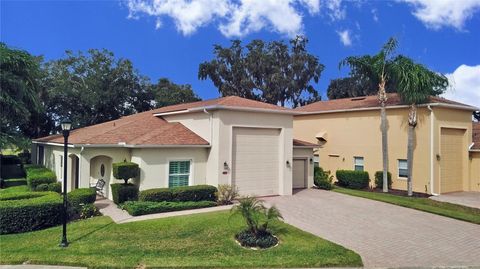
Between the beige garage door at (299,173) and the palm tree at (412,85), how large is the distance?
6.08 m

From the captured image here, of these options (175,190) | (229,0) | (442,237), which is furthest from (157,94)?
(442,237)

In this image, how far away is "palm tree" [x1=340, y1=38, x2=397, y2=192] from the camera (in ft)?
65.9

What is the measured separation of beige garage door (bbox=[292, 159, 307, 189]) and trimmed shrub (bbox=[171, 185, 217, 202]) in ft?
22.2

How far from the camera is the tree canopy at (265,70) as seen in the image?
4278 centimetres

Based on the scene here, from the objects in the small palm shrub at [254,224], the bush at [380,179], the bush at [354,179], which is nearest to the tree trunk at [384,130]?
the bush at [380,179]

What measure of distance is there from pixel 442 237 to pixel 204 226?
790cm

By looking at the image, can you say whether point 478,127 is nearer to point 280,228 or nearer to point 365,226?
point 365,226

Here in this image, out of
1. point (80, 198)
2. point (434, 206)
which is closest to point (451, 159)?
point (434, 206)

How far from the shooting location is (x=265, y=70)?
141ft

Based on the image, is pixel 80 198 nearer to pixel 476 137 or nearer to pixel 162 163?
pixel 162 163

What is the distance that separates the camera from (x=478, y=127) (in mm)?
24734

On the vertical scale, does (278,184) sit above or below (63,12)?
below

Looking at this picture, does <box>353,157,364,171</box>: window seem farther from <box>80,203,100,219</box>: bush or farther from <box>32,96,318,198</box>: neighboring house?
<box>80,203,100,219</box>: bush

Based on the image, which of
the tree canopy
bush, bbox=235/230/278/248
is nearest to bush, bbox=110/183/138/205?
bush, bbox=235/230/278/248
